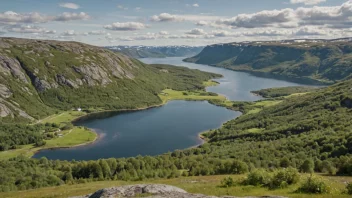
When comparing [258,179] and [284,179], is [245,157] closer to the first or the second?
[258,179]

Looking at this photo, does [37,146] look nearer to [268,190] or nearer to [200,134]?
[200,134]

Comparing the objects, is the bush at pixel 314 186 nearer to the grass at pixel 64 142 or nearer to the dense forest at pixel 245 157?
the dense forest at pixel 245 157

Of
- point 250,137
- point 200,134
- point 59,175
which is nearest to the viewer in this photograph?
point 59,175

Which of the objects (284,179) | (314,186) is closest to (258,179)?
(284,179)

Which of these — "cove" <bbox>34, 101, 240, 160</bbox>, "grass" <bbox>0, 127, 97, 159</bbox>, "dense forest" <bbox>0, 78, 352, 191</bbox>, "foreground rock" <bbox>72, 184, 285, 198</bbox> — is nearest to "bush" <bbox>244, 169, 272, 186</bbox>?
"foreground rock" <bbox>72, 184, 285, 198</bbox>

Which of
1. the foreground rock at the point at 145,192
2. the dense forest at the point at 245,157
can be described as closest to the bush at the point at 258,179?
the foreground rock at the point at 145,192

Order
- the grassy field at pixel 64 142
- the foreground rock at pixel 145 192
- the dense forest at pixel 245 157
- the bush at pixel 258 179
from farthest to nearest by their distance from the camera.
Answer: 1. the grassy field at pixel 64 142
2. the dense forest at pixel 245 157
3. the bush at pixel 258 179
4. the foreground rock at pixel 145 192

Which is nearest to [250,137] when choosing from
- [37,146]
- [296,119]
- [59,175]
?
[296,119]
